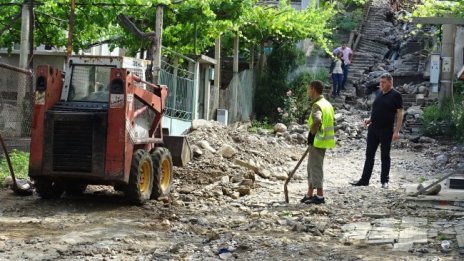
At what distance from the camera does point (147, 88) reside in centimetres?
1260

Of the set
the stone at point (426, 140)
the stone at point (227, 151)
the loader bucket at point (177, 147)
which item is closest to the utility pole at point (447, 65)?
the stone at point (426, 140)

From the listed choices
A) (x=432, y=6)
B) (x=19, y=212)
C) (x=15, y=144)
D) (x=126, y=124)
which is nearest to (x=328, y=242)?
(x=126, y=124)

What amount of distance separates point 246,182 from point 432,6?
11.0 metres

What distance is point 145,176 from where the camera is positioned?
11.9 m

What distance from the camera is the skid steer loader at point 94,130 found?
36.4ft

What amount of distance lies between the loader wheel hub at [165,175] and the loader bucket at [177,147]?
3.35ft

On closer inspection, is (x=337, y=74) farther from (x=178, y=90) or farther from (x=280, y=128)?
(x=178, y=90)

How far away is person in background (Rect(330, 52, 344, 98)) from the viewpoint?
2889 centimetres

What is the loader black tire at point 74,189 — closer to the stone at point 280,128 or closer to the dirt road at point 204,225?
the dirt road at point 204,225

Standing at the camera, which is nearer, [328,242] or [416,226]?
[328,242]

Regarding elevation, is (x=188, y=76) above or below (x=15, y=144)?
above

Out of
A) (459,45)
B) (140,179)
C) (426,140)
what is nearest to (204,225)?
(140,179)

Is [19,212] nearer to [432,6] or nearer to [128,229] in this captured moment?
[128,229]

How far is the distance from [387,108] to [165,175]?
3.97 meters
